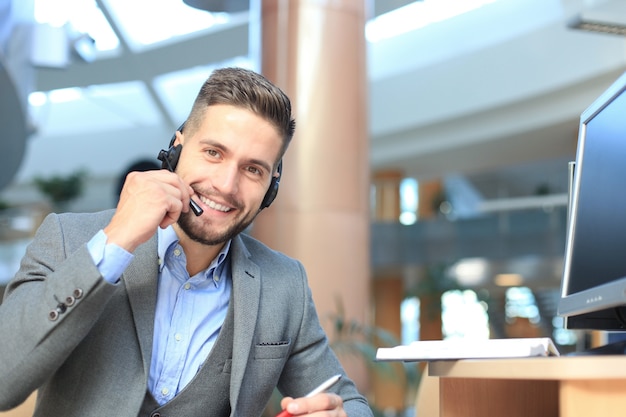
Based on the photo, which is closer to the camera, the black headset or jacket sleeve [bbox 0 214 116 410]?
jacket sleeve [bbox 0 214 116 410]

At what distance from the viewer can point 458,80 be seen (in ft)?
57.3

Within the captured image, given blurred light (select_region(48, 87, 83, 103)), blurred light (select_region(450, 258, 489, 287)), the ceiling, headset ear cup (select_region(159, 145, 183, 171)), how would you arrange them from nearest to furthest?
headset ear cup (select_region(159, 145, 183, 171)) → the ceiling → blurred light (select_region(450, 258, 489, 287)) → blurred light (select_region(48, 87, 83, 103))

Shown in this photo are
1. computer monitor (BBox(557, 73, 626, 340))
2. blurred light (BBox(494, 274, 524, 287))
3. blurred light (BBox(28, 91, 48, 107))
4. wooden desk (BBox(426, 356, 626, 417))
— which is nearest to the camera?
wooden desk (BBox(426, 356, 626, 417))

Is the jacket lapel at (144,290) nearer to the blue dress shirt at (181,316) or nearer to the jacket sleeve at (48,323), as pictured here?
the blue dress shirt at (181,316)

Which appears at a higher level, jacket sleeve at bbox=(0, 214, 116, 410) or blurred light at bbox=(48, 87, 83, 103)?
blurred light at bbox=(48, 87, 83, 103)

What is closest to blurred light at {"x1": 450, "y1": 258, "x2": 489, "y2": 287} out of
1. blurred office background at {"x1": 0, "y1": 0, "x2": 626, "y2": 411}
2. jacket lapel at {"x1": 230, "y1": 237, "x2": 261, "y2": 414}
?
blurred office background at {"x1": 0, "y1": 0, "x2": 626, "y2": 411}

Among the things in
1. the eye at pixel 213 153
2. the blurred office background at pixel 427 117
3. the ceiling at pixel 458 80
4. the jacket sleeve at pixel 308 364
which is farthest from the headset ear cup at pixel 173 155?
the ceiling at pixel 458 80

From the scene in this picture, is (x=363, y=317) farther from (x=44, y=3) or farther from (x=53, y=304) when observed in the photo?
(x=44, y=3)

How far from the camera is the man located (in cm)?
156

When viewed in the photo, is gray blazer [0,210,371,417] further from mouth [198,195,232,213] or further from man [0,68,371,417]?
mouth [198,195,232,213]

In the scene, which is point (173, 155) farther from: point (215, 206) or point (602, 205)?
point (602, 205)

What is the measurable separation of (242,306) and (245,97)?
1.66 feet

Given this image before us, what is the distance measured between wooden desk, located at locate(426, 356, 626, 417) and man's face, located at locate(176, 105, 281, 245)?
2.16ft

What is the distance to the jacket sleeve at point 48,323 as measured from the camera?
5.07ft
